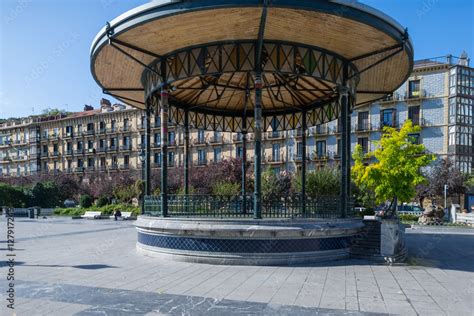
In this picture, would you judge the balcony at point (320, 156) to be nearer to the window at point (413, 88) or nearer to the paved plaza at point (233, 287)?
the window at point (413, 88)

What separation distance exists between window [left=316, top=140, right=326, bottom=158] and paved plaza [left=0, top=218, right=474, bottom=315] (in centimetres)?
4246

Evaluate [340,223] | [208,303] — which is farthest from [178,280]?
[340,223]

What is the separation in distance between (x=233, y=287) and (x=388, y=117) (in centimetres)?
4960

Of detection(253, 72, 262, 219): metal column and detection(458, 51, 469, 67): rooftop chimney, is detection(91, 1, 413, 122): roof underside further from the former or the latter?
detection(458, 51, 469, 67): rooftop chimney

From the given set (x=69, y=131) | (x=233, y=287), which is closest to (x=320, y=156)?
(x=233, y=287)

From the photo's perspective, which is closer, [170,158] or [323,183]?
[323,183]

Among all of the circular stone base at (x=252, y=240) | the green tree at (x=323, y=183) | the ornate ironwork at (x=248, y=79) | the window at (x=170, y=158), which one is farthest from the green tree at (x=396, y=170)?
the window at (x=170, y=158)

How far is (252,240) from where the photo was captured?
12.4 meters

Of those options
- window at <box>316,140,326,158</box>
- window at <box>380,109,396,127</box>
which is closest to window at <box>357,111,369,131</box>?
window at <box>380,109,396,127</box>

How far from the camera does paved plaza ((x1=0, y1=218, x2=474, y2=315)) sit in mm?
7770

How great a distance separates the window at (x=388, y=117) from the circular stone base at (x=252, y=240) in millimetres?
43377

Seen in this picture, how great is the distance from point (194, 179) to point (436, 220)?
29.2 meters

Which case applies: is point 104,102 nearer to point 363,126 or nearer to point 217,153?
point 217,153

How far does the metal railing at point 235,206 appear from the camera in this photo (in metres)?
14.1
